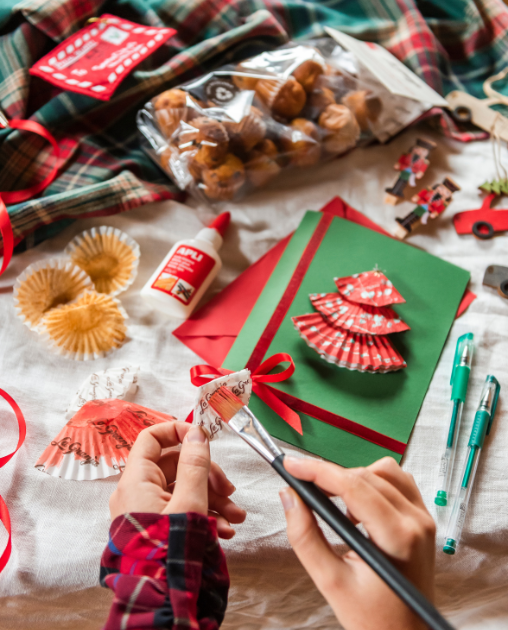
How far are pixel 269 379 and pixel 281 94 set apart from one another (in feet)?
1.50

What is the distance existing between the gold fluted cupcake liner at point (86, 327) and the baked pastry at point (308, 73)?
18.5 inches

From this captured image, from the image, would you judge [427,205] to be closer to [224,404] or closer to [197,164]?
[197,164]

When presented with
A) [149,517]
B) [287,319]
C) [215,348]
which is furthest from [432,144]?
[149,517]

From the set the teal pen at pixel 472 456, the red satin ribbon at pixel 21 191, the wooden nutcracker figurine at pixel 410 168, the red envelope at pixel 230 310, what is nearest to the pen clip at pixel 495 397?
the teal pen at pixel 472 456

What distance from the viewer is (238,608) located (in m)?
0.61

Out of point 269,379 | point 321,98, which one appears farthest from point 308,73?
point 269,379

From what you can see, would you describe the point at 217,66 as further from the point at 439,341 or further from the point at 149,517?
the point at 149,517

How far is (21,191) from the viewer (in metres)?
0.75

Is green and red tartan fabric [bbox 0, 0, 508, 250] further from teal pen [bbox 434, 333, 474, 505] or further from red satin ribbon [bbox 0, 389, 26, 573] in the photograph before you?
teal pen [bbox 434, 333, 474, 505]

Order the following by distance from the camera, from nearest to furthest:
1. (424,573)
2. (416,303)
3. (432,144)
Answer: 1. (424,573)
2. (416,303)
3. (432,144)

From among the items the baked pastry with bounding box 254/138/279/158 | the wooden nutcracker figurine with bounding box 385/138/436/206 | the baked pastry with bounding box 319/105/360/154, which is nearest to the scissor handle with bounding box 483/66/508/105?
the wooden nutcracker figurine with bounding box 385/138/436/206

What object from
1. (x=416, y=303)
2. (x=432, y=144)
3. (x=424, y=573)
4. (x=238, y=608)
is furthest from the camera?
(x=432, y=144)

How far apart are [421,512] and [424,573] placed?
0.05m

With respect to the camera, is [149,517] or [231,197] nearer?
[149,517]
